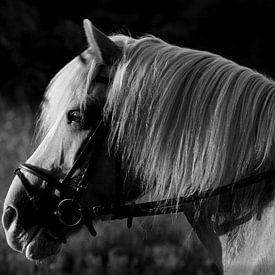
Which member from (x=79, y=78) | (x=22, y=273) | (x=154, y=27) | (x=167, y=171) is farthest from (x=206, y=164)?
(x=154, y=27)

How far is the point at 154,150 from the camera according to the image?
7.86 feet

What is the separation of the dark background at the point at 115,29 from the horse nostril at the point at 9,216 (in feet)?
17.0

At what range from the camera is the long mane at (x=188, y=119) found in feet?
7.60

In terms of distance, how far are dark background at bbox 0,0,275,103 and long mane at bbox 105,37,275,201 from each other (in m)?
5.18

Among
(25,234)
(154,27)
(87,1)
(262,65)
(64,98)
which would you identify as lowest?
(262,65)

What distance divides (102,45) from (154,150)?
1.46 ft

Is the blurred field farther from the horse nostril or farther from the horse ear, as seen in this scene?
the horse ear

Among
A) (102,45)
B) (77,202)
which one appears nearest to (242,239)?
(77,202)

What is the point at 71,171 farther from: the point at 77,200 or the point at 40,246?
the point at 40,246

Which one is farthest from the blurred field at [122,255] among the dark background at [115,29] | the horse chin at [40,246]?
the horse chin at [40,246]

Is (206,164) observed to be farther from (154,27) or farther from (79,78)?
(154,27)

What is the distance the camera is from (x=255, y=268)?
2201mm

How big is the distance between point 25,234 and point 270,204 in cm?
94

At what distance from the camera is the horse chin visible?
253 cm
